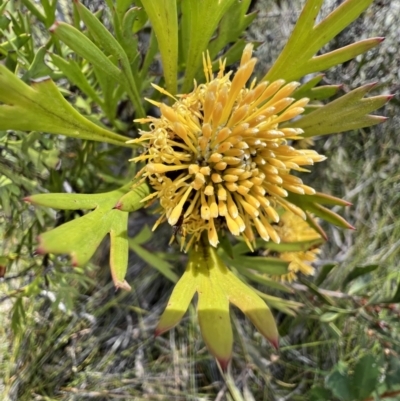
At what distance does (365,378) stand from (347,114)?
65 cm

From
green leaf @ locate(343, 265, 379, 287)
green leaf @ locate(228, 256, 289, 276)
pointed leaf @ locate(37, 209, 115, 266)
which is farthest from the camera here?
green leaf @ locate(343, 265, 379, 287)

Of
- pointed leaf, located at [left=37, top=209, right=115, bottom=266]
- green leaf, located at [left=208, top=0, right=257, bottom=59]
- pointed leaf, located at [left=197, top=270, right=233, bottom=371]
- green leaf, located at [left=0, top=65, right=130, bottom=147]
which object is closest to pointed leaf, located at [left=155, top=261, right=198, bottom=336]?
pointed leaf, located at [left=197, top=270, right=233, bottom=371]

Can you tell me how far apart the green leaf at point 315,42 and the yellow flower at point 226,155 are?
75mm

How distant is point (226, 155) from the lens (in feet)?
2.01

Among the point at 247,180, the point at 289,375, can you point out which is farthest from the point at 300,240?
the point at 289,375

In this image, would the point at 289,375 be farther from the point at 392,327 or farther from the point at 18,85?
the point at 18,85

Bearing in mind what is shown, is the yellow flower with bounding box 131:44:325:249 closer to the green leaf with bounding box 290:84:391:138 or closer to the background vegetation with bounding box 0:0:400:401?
the green leaf with bounding box 290:84:391:138

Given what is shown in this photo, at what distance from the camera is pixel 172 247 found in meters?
1.26

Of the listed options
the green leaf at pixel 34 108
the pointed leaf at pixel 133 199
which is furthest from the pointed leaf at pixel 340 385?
the green leaf at pixel 34 108

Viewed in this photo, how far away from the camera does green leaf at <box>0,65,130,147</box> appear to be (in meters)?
0.49

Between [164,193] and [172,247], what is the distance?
663 mm

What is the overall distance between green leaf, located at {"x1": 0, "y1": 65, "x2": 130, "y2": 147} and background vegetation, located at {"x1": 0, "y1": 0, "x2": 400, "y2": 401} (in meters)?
0.29

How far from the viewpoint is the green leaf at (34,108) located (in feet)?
1.60

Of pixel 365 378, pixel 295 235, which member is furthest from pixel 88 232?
pixel 365 378
